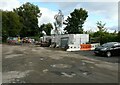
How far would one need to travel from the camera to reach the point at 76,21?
3098 inches

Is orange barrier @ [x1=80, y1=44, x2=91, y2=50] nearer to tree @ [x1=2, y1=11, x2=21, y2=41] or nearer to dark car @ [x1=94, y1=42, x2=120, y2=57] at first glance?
dark car @ [x1=94, y1=42, x2=120, y2=57]

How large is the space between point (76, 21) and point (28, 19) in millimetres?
18881

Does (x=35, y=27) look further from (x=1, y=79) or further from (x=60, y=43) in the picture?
(x=1, y=79)

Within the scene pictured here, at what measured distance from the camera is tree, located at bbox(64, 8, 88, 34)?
258 ft

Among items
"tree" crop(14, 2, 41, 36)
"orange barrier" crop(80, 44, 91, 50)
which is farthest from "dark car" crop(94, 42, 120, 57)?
"tree" crop(14, 2, 41, 36)

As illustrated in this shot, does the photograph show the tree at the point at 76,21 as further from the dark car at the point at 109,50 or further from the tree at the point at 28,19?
the dark car at the point at 109,50

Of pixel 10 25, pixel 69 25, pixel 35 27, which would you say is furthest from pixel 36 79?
pixel 35 27

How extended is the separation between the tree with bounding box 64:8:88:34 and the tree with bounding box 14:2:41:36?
13.3 m

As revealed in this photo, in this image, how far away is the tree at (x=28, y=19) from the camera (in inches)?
3396

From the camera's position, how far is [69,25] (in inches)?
3164

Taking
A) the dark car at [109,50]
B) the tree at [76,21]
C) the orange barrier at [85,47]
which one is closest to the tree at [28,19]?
the tree at [76,21]

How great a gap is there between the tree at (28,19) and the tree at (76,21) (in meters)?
13.3

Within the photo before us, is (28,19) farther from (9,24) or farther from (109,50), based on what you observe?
(109,50)

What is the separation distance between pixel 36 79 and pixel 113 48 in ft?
53.1
